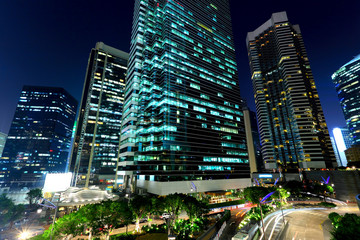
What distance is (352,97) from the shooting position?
186000 mm

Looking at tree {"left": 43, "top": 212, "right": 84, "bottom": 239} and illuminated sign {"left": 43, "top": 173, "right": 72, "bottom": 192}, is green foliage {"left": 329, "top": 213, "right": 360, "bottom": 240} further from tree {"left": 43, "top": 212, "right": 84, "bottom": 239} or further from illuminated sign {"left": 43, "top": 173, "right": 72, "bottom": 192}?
illuminated sign {"left": 43, "top": 173, "right": 72, "bottom": 192}

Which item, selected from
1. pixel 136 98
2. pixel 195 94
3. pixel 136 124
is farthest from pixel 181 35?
pixel 136 124

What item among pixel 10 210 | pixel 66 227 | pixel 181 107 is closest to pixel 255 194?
pixel 181 107

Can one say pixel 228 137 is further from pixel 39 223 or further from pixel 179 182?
pixel 39 223

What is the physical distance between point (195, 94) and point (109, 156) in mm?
106439

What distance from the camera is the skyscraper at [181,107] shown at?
7588 centimetres

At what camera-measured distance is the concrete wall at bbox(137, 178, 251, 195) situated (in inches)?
2670

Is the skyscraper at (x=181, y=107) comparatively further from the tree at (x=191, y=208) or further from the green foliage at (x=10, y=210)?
the green foliage at (x=10, y=210)

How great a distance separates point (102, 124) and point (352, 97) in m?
269

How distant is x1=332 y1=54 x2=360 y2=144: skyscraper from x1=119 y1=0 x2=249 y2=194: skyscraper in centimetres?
16502

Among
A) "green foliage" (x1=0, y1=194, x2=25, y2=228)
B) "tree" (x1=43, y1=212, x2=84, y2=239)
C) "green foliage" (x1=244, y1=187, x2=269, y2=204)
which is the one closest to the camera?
"tree" (x1=43, y1=212, x2=84, y2=239)

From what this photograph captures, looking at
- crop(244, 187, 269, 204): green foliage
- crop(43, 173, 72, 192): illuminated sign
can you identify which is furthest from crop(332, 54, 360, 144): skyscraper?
crop(43, 173, 72, 192): illuminated sign

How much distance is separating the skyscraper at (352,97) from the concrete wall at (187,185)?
17396 centimetres

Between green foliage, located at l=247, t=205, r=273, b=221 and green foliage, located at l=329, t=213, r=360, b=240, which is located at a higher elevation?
green foliage, located at l=329, t=213, r=360, b=240
